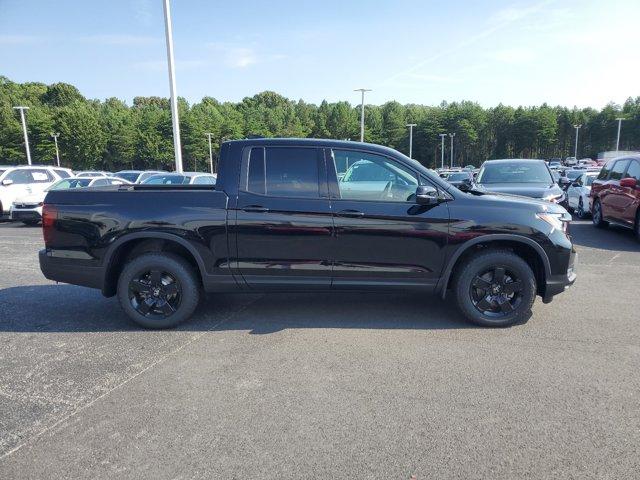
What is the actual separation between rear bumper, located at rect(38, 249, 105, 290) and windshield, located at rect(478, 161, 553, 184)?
8368mm

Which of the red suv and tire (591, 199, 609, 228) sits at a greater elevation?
the red suv

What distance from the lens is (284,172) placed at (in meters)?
4.58

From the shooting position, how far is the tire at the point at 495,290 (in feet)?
14.9

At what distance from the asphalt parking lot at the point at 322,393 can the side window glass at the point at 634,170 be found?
545 cm

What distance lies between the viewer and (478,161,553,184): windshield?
393 inches

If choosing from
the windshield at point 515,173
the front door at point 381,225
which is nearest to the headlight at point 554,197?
the windshield at point 515,173

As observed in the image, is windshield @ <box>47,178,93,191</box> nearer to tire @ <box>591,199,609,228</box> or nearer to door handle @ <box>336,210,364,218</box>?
door handle @ <box>336,210,364,218</box>

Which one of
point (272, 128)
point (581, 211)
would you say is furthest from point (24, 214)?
point (272, 128)

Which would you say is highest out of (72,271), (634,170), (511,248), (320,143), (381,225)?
(320,143)

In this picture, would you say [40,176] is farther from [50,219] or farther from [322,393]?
[322,393]

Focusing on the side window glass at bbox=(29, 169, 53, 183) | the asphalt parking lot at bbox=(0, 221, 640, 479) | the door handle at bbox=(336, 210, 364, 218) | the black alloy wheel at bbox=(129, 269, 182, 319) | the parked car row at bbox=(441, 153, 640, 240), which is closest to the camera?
the asphalt parking lot at bbox=(0, 221, 640, 479)

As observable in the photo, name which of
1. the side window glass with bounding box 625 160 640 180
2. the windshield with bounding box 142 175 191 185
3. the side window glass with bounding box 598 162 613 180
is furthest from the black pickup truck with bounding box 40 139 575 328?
the windshield with bounding box 142 175 191 185

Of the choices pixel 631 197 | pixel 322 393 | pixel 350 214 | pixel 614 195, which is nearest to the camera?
pixel 322 393

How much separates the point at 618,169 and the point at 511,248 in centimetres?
791
